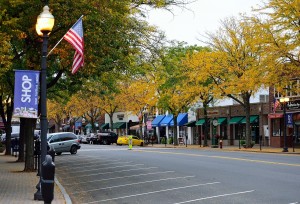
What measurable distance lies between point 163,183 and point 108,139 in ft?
161

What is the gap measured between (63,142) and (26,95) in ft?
85.9

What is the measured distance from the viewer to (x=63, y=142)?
38500 millimetres

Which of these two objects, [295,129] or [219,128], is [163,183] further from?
[219,128]

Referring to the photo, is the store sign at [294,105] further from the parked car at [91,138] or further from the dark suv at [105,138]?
the parked car at [91,138]

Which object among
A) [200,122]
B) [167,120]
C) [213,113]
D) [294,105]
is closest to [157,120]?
[167,120]

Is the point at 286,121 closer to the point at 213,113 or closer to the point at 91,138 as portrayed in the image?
the point at 213,113

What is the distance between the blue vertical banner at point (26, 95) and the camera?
12.7 meters

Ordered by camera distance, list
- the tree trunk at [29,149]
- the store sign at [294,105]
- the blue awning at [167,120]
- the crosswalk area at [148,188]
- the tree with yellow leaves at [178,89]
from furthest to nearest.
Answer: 1. the blue awning at [167,120]
2. the tree with yellow leaves at [178,89]
3. the store sign at [294,105]
4. the tree trunk at [29,149]
5. the crosswalk area at [148,188]

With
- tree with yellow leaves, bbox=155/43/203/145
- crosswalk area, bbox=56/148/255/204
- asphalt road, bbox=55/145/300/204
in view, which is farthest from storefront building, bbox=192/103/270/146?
crosswalk area, bbox=56/148/255/204

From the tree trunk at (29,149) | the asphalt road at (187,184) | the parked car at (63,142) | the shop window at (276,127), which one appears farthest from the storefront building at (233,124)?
the tree trunk at (29,149)

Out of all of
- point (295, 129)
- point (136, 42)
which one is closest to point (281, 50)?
point (295, 129)

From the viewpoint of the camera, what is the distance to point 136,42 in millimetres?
19047

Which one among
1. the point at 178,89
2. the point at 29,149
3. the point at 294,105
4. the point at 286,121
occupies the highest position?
the point at 178,89

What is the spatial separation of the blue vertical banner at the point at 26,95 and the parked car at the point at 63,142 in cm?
2507
